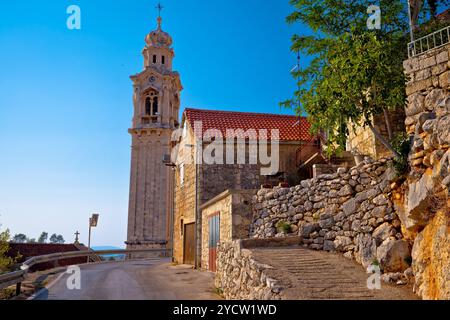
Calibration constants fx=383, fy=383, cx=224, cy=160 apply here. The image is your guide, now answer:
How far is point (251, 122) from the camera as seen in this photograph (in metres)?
20.5

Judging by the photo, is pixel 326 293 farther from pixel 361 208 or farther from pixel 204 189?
pixel 204 189

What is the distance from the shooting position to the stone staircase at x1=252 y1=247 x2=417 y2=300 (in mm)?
6734

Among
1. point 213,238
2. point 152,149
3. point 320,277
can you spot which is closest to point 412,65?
point 320,277

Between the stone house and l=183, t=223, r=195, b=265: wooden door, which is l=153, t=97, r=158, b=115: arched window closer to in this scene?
the stone house

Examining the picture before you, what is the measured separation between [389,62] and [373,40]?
1.45 meters

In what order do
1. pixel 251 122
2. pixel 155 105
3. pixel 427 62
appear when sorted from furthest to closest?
1. pixel 155 105
2. pixel 251 122
3. pixel 427 62

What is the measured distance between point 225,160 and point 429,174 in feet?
37.6

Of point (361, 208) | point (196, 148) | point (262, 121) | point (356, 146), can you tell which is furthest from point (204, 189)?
point (361, 208)

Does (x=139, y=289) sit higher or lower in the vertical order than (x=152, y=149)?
lower

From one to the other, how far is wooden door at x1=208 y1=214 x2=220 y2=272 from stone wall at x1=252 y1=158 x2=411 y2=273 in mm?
3426

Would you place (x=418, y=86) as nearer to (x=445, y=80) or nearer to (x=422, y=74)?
(x=422, y=74)
